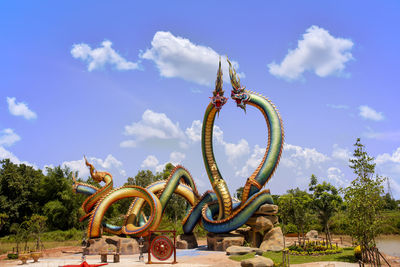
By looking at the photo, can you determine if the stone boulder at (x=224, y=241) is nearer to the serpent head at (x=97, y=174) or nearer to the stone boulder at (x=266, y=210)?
the stone boulder at (x=266, y=210)

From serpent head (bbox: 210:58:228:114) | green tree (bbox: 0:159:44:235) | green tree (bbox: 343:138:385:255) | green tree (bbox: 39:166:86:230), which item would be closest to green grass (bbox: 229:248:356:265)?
green tree (bbox: 343:138:385:255)

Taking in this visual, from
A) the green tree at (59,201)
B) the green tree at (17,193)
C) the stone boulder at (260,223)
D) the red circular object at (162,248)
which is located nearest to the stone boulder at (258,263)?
the red circular object at (162,248)

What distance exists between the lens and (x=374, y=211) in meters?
14.9

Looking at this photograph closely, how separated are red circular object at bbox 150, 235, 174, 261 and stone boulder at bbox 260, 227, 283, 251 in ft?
21.6

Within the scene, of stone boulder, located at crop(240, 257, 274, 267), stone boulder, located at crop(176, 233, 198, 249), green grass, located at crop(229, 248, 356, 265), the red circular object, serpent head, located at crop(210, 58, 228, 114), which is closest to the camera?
stone boulder, located at crop(240, 257, 274, 267)

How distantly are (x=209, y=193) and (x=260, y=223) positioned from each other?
412 cm

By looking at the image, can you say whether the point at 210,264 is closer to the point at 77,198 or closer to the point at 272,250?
the point at 272,250

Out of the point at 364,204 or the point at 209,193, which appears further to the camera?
the point at 209,193

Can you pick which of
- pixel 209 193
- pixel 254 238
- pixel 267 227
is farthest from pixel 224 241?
pixel 209 193

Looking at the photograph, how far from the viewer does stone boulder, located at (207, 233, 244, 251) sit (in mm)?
20562

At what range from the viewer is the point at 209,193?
2336 centimetres

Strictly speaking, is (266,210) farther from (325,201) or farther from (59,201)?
(59,201)

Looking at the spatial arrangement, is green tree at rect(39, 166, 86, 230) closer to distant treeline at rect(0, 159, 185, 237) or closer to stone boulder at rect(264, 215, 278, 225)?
distant treeline at rect(0, 159, 185, 237)

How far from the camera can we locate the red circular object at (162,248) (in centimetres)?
1634
